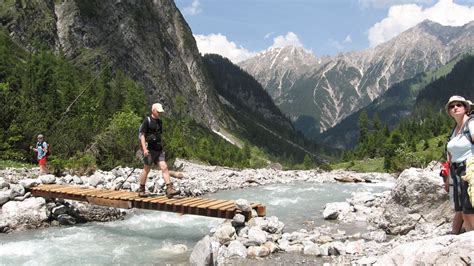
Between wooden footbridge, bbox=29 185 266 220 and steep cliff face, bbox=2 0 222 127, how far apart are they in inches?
4123

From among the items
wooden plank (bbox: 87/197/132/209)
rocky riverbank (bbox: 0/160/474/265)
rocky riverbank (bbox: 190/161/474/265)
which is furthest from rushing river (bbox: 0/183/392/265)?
rocky riverbank (bbox: 190/161/474/265)

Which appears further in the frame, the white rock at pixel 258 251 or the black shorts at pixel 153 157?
the black shorts at pixel 153 157

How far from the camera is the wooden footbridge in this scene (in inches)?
601

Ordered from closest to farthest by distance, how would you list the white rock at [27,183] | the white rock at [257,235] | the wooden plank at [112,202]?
1. the white rock at [257,235]
2. the wooden plank at [112,202]
3. the white rock at [27,183]

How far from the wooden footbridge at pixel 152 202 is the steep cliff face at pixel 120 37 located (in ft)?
344

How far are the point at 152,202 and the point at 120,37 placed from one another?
133 meters

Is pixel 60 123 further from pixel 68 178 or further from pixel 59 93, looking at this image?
pixel 59 93

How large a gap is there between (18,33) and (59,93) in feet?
167

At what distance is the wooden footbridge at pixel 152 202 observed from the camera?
15.3m

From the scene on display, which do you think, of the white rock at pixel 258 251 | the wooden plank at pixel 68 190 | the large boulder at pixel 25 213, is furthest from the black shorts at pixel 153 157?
the large boulder at pixel 25 213

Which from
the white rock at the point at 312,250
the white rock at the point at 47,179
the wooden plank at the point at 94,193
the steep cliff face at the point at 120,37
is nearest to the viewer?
the white rock at the point at 312,250

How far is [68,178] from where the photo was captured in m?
24.0

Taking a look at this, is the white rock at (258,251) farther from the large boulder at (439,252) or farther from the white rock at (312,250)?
the large boulder at (439,252)

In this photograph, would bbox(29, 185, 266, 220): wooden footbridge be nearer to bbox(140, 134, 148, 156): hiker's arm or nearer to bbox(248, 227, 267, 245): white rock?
bbox(248, 227, 267, 245): white rock
